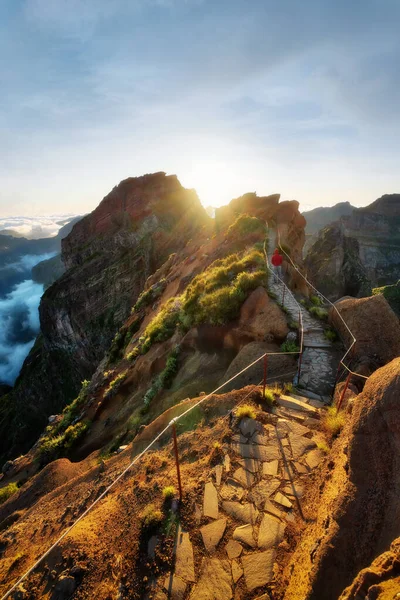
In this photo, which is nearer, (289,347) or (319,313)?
(289,347)

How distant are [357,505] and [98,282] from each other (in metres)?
45.6

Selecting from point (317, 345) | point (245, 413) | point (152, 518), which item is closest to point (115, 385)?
point (317, 345)

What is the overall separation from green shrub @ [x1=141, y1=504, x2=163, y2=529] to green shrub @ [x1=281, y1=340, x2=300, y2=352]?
6262 mm

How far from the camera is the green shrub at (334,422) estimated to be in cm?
623

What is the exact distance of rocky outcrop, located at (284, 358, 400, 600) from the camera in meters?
3.51

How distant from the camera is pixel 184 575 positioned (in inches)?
169

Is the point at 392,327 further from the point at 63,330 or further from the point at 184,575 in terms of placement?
the point at 63,330

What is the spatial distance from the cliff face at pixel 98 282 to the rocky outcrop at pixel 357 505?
3847cm

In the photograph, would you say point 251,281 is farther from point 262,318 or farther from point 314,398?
point 314,398

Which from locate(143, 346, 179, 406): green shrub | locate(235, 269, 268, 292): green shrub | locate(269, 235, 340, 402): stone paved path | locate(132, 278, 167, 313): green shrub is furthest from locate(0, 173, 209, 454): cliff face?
locate(269, 235, 340, 402): stone paved path

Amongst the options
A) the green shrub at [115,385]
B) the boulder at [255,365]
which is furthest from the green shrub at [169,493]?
the green shrub at [115,385]

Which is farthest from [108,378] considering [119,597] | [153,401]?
[119,597]

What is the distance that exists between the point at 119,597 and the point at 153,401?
7.97 m

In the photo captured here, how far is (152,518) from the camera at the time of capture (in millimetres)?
5078
